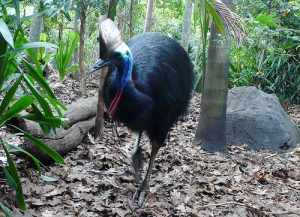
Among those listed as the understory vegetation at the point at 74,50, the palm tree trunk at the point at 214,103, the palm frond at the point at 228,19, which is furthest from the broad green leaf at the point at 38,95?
the palm tree trunk at the point at 214,103

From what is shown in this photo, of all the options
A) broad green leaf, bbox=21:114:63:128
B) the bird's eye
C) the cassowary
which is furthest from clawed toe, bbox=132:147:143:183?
broad green leaf, bbox=21:114:63:128

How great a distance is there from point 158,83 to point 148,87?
6.3 inches

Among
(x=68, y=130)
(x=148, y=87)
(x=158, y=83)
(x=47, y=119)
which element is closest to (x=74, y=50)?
(x=68, y=130)

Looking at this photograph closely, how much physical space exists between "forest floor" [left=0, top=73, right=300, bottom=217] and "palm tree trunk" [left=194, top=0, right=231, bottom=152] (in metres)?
0.16

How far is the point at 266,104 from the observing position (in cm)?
572

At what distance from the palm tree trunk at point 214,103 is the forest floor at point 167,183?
163mm

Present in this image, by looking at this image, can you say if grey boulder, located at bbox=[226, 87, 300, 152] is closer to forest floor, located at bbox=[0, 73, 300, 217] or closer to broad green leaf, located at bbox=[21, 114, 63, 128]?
forest floor, located at bbox=[0, 73, 300, 217]

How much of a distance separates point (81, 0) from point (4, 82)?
2.41 metres

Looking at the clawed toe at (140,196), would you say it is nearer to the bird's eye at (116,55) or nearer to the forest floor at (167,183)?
the forest floor at (167,183)

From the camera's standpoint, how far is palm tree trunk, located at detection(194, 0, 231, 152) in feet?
15.1

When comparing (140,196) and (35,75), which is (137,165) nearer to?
(140,196)

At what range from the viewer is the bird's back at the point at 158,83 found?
9.62 ft

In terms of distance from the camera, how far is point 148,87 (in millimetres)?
2998

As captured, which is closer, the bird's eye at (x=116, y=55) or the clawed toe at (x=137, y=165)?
the bird's eye at (x=116, y=55)
